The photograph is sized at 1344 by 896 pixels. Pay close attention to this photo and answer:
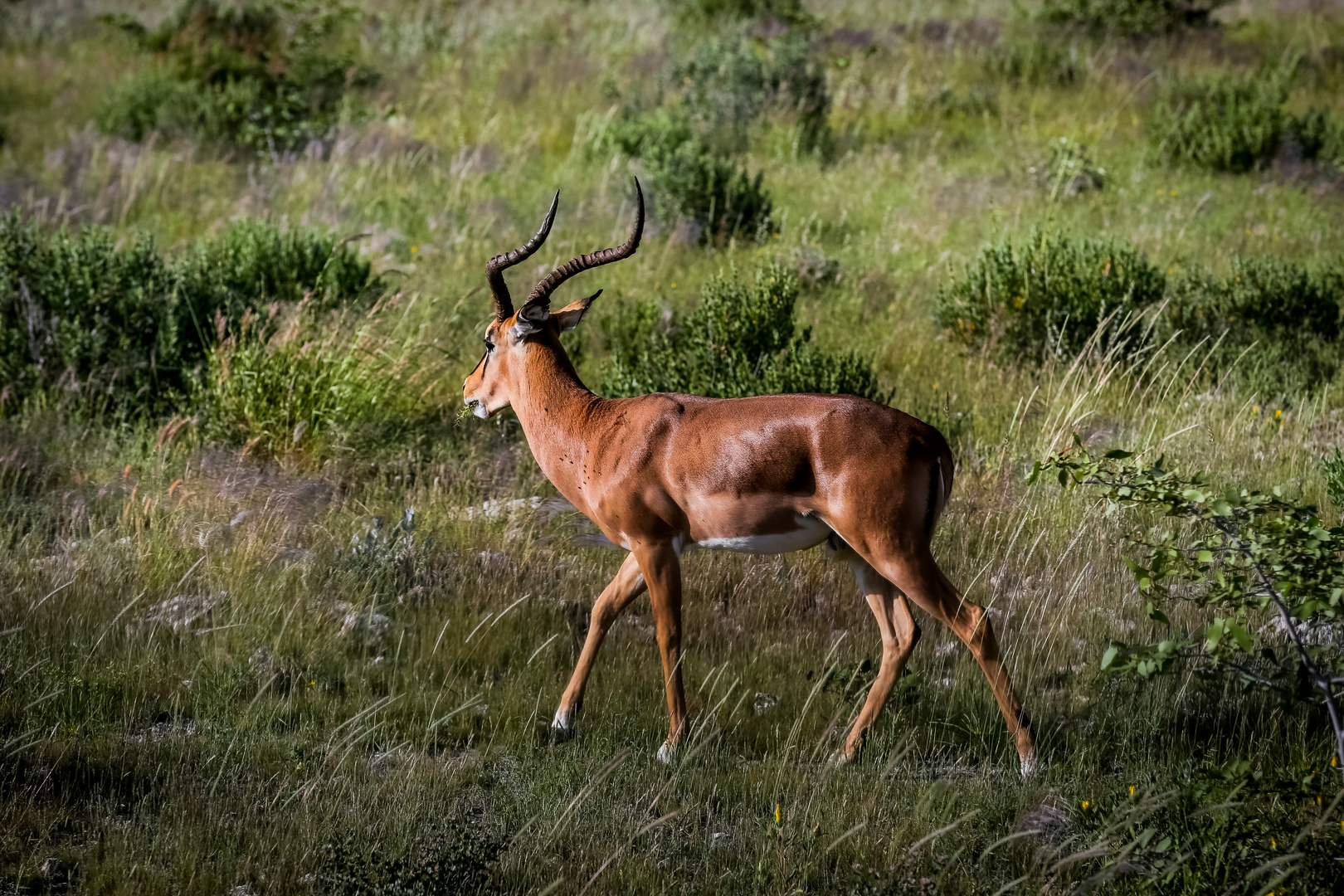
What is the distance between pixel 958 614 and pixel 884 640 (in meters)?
0.52

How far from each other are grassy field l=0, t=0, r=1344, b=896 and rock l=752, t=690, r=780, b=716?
0.02 m

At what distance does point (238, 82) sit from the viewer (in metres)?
17.5

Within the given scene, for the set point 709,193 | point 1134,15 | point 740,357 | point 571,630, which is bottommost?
point 571,630

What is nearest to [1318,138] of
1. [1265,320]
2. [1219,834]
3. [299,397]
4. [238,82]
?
[1265,320]

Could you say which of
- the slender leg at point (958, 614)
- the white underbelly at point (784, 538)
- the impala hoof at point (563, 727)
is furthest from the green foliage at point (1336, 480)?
the impala hoof at point (563, 727)

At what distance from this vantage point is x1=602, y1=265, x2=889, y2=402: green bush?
312 inches

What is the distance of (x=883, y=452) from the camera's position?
441 cm

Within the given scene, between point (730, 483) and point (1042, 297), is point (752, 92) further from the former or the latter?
point (730, 483)

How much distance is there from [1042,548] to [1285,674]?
108 inches

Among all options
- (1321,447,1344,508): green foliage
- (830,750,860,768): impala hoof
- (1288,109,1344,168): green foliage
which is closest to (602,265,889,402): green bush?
(1321,447,1344,508): green foliage

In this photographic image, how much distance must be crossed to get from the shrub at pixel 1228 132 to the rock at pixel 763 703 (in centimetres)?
1151

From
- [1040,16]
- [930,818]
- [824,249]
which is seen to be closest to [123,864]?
[930,818]

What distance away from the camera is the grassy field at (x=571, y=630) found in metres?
4.04

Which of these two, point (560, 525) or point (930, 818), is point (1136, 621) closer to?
point (930, 818)
